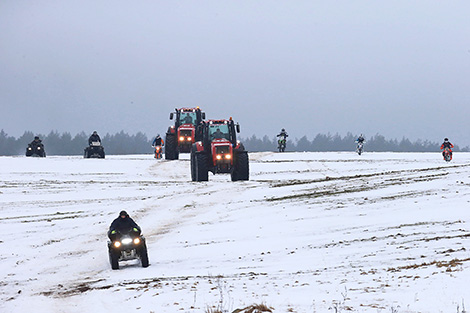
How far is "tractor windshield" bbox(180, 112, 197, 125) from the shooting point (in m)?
33.6

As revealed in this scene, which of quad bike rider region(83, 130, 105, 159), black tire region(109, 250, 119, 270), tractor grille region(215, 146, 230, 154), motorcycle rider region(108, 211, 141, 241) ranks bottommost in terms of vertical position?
black tire region(109, 250, 119, 270)

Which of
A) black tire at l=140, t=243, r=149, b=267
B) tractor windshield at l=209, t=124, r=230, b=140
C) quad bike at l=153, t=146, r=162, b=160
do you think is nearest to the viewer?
black tire at l=140, t=243, r=149, b=267

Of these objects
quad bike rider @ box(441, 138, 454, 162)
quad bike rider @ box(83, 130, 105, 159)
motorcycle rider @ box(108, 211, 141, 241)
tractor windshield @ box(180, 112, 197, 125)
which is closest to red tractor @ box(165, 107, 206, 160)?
tractor windshield @ box(180, 112, 197, 125)

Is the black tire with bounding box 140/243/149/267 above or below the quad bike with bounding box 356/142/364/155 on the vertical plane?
below

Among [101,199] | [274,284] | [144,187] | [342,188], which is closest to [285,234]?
[274,284]

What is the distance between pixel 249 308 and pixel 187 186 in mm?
17510

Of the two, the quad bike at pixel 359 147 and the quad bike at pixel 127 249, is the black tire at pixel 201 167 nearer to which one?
the quad bike at pixel 127 249

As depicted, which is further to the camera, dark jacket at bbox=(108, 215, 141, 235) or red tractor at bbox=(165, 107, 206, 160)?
red tractor at bbox=(165, 107, 206, 160)

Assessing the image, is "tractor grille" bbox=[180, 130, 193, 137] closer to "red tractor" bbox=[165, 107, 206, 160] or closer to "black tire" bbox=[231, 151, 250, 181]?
"red tractor" bbox=[165, 107, 206, 160]

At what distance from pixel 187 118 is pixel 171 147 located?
2.31m

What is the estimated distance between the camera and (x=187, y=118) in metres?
33.7

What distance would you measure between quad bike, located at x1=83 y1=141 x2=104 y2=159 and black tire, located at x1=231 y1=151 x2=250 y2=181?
16.5 meters

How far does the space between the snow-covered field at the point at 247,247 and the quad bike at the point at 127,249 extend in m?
0.21

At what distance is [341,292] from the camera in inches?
276
